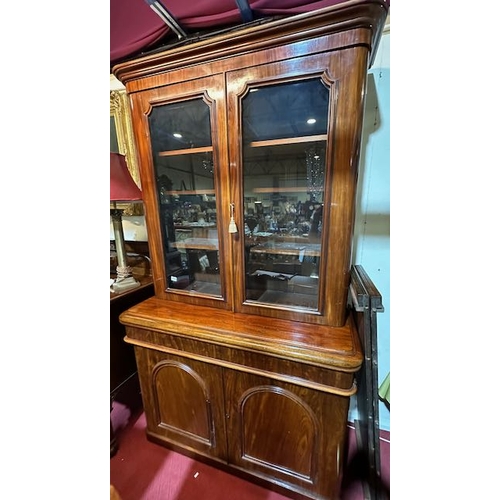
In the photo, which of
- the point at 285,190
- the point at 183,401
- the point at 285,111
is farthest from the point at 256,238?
the point at 183,401

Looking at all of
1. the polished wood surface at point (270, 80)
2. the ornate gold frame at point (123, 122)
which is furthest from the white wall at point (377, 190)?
the ornate gold frame at point (123, 122)

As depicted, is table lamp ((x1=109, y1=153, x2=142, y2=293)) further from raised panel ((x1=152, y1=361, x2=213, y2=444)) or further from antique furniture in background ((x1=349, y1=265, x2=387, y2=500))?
antique furniture in background ((x1=349, y1=265, x2=387, y2=500))

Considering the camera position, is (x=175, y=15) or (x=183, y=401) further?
(x=183, y=401)

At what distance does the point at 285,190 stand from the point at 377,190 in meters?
0.52

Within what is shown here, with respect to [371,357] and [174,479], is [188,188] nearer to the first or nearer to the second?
[371,357]

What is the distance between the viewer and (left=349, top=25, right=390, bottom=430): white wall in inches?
44.4

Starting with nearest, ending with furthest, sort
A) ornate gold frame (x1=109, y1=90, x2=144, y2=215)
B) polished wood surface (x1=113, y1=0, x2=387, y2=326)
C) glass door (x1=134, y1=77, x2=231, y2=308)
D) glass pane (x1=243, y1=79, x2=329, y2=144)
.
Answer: polished wood surface (x1=113, y1=0, x2=387, y2=326)
glass pane (x1=243, y1=79, x2=329, y2=144)
glass door (x1=134, y1=77, x2=231, y2=308)
ornate gold frame (x1=109, y1=90, x2=144, y2=215)

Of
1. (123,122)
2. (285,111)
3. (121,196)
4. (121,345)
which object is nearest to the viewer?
(285,111)

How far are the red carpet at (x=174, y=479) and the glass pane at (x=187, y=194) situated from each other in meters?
→ 0.91

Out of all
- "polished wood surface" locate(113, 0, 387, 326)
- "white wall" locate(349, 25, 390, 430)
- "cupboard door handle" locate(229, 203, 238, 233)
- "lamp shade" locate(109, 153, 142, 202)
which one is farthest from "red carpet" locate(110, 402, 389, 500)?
"lamp shade" locate(109, 153, 142, 202)

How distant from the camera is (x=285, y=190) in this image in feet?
3.45
